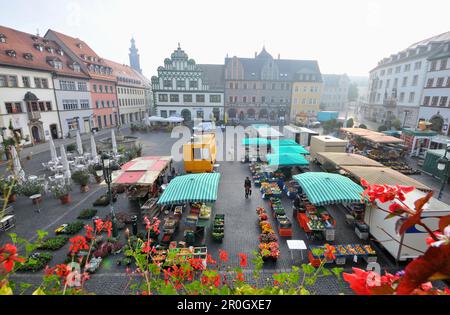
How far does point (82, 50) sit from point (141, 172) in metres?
39.8

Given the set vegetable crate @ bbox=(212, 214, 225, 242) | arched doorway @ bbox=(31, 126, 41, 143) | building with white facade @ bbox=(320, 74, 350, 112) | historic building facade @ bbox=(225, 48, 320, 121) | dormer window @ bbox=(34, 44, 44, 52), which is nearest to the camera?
vegetable crate @ bbox=(212, 214, 225, 242)

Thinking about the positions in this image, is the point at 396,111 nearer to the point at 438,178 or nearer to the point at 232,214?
the point at 438,178

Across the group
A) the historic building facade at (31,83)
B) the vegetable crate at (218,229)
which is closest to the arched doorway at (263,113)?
the historic building facade at (31,83)

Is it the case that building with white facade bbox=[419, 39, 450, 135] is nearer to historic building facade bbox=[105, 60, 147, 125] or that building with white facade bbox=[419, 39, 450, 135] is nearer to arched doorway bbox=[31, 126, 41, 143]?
arched doorway bbox=[31, 126, 41, 143]

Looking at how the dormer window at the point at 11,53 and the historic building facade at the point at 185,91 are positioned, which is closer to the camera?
the dormer window at the point at 11,53

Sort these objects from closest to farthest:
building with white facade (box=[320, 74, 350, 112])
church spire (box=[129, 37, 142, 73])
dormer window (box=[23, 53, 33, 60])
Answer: dormer window (box=[23, 53, 33, 60])
building with white facade (box=[320, 74, 350, 112])
church spire (box=[129, 37, 142, 73])

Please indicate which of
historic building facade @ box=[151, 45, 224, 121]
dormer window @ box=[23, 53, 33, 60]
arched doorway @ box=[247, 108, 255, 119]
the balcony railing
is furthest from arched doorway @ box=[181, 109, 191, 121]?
dormer window @ box=[23, 53, 33, 60]

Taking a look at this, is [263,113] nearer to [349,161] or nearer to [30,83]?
[349,161]

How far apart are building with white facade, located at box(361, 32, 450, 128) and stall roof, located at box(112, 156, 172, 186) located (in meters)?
39.2

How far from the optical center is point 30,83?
96.7 feet

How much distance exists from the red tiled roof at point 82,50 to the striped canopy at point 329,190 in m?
42.9

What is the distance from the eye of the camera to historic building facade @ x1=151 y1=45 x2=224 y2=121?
47562mm

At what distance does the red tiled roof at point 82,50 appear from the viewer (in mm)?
38656

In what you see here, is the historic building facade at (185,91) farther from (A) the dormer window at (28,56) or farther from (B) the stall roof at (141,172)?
(B) the stall roof at (141,172)
